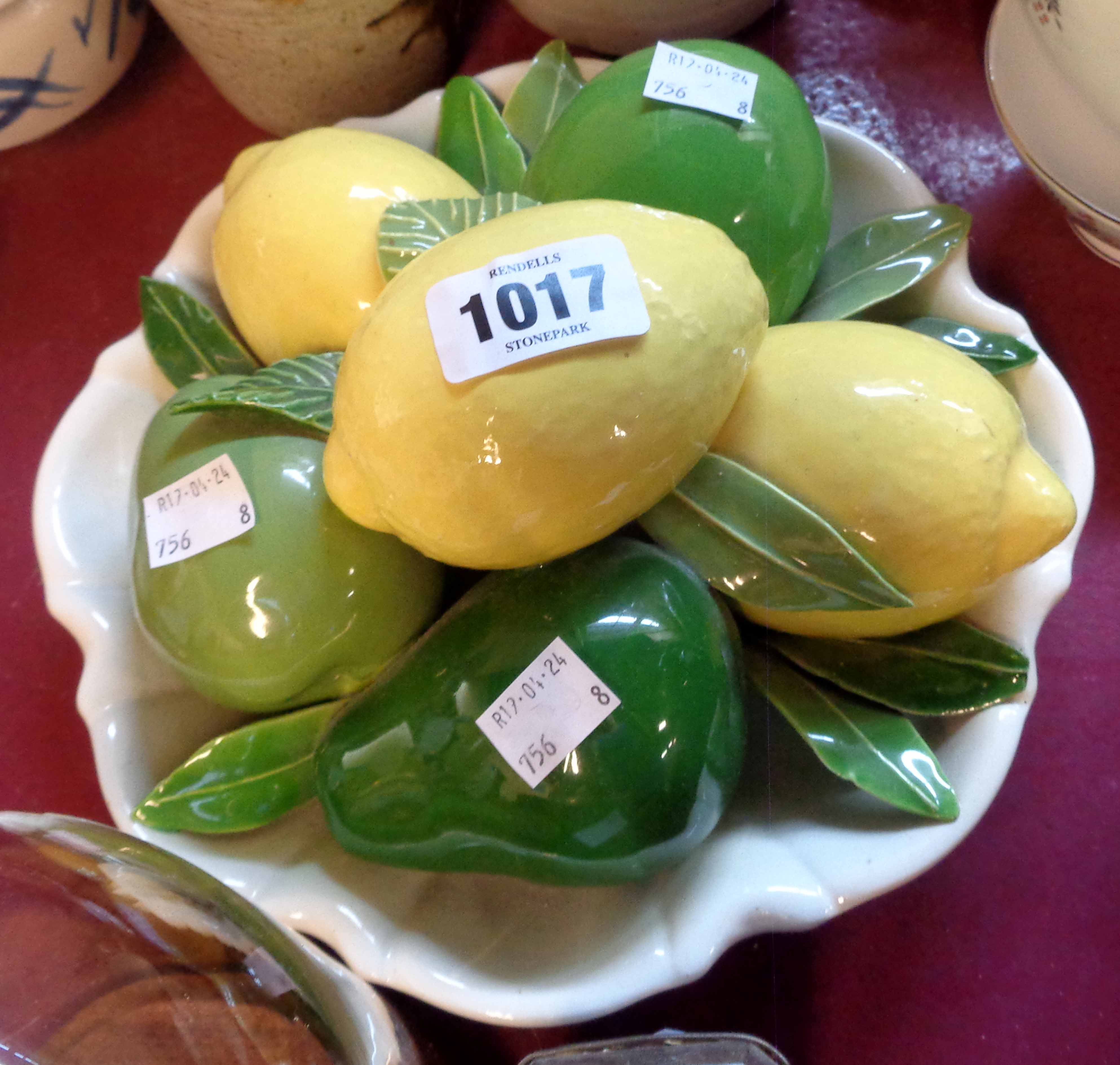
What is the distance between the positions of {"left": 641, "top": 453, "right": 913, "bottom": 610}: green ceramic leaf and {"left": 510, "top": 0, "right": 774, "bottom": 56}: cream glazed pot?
15.4 inches

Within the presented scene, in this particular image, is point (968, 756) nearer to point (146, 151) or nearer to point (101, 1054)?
point (101, 1054)

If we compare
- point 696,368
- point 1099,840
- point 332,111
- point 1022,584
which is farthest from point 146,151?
point 1099,840

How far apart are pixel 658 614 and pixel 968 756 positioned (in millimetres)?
165

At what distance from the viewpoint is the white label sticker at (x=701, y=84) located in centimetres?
46

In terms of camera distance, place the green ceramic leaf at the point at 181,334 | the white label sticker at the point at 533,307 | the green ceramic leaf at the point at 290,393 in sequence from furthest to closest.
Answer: the green ceramic leaf at the point at 181,334, the green ceramic leaf at the point at 290,393, the white label sticker at the point at 533,307

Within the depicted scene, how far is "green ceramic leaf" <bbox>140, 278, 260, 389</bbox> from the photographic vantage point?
0.54m

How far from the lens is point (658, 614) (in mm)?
405

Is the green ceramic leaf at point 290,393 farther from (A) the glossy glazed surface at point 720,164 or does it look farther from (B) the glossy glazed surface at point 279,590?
(A) the glossy glazed surface at point 720,164

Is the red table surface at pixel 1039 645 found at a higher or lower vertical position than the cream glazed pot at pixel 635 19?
lower

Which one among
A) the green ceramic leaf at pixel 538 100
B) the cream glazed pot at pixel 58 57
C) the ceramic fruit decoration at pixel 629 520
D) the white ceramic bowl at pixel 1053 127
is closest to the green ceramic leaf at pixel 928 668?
the ceramic fruit decoration at pixel 629 520

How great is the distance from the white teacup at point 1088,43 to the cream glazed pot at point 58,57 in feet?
2.20

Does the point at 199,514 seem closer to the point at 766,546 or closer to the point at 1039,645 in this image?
the point at 766,546

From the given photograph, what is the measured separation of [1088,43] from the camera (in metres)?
0.44

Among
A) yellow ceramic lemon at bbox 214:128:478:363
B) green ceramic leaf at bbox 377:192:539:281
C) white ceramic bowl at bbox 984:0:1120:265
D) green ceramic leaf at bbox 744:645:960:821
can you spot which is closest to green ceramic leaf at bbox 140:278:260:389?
yellow ceramic lemon at bbox 214:128:478:363
